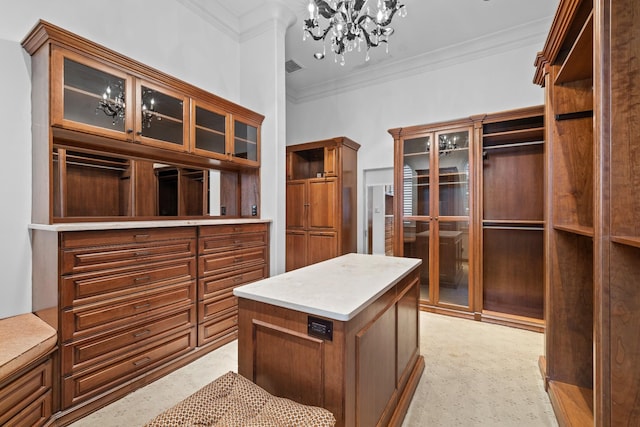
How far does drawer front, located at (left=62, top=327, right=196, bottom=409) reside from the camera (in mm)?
1830

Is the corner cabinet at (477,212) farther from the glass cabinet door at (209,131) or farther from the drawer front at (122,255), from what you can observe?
the drawer front at (122,255)

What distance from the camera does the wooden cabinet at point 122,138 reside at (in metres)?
1.99

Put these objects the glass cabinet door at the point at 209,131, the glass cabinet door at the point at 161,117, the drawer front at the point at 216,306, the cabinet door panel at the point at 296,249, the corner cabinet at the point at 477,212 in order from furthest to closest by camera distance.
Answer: the cabinet door panel at the point at 296,249, the corner cabinet at the point at 477,212, the glass cabinet door at the point at 209,131, the drawer front at the point at 216,306, the glass cabinet door at the point at 161,117

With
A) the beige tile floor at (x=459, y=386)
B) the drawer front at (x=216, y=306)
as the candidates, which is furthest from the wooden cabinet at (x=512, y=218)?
the drawer front at (x=216, y=306)

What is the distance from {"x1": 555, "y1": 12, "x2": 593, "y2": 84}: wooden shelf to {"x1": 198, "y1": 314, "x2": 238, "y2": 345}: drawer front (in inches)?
131

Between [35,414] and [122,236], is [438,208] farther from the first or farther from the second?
[35,414]

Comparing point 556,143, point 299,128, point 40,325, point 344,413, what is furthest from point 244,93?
point 344,413

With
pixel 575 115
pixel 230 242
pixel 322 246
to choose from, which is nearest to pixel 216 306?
pixel 230 242

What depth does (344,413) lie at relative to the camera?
3.67 feet

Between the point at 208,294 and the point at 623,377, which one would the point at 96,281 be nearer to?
the point at 208,294

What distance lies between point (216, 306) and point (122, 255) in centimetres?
102

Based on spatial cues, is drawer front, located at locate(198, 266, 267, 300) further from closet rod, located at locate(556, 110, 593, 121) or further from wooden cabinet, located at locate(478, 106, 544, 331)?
closet rod, located at locate(556, 110, 593, 121)

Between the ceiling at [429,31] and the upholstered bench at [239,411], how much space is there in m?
4.00

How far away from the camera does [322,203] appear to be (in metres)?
4.64
